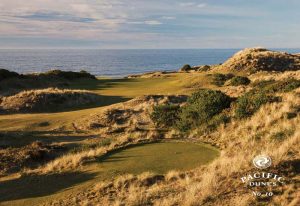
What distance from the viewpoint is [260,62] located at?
164 feet

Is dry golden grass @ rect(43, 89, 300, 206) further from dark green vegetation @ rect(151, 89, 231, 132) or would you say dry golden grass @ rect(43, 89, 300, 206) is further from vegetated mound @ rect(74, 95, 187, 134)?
vegetated mound @ rect(74, 95, 187, 134)

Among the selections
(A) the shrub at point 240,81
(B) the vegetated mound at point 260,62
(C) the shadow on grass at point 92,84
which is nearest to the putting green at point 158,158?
(A) the shrub at point 240,81

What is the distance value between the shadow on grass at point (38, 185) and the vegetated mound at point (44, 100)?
2022 cm

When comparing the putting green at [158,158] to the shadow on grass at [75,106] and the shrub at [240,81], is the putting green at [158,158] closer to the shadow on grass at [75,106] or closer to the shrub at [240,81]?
the shadow on grass at [75,106]

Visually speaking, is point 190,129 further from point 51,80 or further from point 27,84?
point 51,80

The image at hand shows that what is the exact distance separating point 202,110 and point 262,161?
341 inches

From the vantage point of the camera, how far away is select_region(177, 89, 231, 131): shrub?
1854cm

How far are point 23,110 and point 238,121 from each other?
69.7 feet

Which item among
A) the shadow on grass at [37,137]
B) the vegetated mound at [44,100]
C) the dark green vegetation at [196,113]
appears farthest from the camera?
the vegetated mound at [44,100]

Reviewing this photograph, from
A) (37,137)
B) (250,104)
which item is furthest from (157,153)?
(37,137)

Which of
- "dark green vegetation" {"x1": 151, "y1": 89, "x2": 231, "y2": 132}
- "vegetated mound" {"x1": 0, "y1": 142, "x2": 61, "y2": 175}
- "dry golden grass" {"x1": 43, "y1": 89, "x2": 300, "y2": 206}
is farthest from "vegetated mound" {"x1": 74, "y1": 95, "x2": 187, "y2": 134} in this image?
"dry golden grass" {"x1": 43, "y1": 89, "x2": 300, "y2": 206}

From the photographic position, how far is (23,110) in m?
32.2

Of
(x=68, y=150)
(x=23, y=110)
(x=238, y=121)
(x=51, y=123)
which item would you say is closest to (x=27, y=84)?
(x=23, y=110)

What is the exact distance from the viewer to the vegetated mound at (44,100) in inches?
1281
